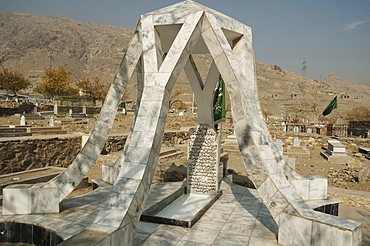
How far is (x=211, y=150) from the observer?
283 inches

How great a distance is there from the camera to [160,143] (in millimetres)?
4363

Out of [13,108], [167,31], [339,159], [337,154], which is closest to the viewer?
[167,31]

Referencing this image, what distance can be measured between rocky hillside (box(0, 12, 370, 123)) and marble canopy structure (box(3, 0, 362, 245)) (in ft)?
177

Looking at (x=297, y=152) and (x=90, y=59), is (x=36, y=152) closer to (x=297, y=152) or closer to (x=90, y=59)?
(x=297, y=152)

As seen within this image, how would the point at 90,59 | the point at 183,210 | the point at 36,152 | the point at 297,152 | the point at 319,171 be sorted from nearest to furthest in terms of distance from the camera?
the point at 183,210 → the point at 36,152 → the point at 319,171 → the point at 297,152 → the point at 90,59

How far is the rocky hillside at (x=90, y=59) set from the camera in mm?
78250

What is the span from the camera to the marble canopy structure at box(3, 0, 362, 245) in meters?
3.69

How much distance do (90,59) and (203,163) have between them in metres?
136

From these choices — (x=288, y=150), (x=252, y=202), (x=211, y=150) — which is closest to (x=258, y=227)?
(x=252, y=202)

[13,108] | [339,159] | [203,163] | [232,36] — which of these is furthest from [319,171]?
[13,108]

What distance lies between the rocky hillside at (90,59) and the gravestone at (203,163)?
51.9 meters

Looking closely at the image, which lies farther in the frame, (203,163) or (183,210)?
(203,163)

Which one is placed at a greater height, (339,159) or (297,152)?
(297,152)

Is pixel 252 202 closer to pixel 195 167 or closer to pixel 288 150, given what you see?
pixel 195 167
